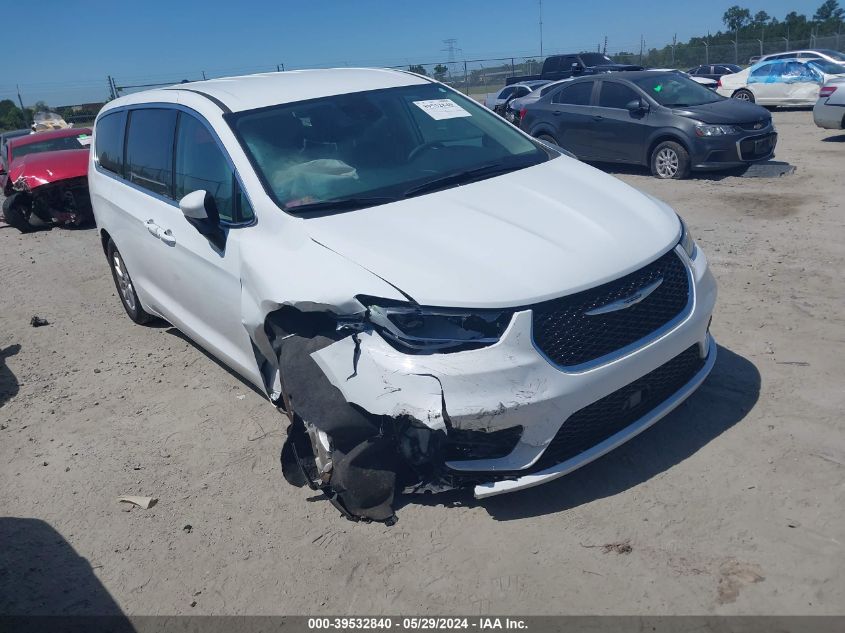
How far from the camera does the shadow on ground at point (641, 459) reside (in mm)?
3387

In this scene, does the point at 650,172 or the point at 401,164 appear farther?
the point at 650,172

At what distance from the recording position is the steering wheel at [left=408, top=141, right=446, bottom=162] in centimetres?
428

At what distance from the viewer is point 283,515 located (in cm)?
353

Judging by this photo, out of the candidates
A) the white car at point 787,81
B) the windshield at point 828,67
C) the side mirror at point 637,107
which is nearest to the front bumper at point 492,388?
the side mirror at point 637,107

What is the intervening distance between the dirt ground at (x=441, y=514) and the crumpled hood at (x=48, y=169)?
22.4 ft

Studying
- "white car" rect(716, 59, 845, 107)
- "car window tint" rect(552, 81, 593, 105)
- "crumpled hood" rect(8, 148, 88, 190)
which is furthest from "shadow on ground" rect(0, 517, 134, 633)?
"white car" rect(716, 59, 845, 107)

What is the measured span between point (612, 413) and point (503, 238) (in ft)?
3.06

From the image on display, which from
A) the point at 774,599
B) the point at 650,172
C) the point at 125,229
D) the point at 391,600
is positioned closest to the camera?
the point at 774,599

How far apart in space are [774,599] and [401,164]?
2.82 metres

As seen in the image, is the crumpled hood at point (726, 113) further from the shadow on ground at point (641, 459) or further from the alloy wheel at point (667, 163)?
the shadow on ground at point (641, 459)

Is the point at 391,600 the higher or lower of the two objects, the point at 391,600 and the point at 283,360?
the lower

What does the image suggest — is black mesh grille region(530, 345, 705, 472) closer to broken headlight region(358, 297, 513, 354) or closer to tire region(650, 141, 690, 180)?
broken headlight region(358, 297, 513, 354)

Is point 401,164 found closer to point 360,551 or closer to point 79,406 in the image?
point 360,551

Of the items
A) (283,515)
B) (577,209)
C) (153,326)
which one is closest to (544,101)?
(153,326)
